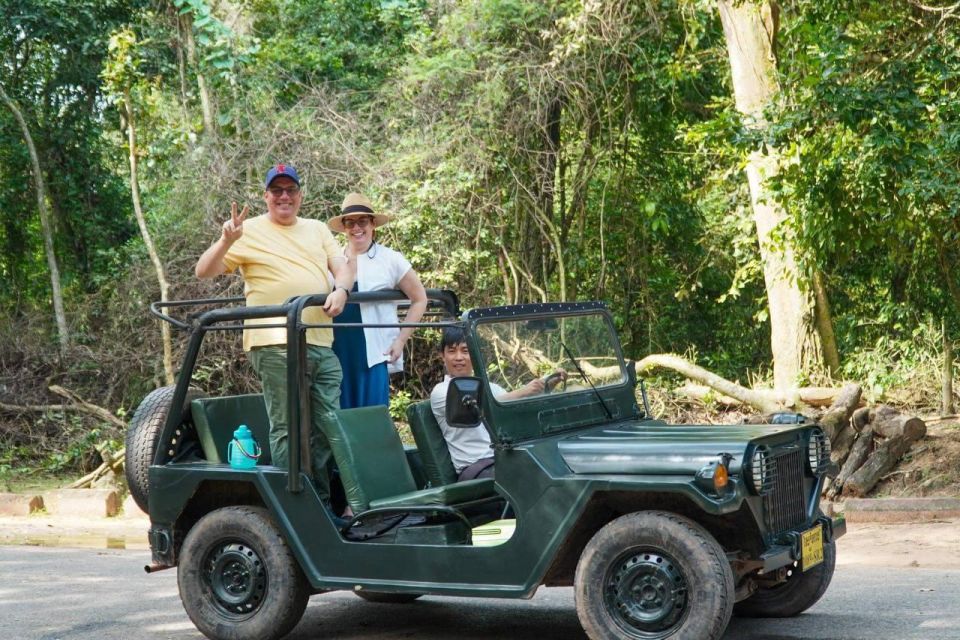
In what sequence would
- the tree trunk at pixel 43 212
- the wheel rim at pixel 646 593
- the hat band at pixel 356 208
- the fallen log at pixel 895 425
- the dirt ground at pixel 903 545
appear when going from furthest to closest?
the tree trunk at pixel 43 212 → the fallen log at pixel 895 425 → the dirt ground at pixel 903 545 → the hat band at pixel 356 208 → the wheel rim at pixel 646 593

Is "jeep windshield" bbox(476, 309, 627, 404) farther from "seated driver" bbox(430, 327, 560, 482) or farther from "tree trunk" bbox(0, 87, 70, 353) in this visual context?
"tree trunk" bbox(0, 87, 70, 353)

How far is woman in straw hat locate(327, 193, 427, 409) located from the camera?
22.3ft

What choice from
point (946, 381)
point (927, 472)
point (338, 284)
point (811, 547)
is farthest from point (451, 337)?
point (946, 381)

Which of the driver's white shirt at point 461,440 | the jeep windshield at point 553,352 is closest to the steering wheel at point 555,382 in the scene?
the jeep windshield at point 553,352

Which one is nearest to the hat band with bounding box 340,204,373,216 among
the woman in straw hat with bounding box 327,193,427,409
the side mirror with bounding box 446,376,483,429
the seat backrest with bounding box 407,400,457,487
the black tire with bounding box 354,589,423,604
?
the woman in straw hat with bounding box 327,193,427,409

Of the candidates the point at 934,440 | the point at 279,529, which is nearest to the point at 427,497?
the point at 279,529

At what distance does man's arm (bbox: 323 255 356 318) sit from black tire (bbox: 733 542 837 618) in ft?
8.77

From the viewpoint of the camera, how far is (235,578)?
21.1 ft

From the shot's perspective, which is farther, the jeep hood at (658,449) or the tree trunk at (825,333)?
the tree trunk at (825,333)

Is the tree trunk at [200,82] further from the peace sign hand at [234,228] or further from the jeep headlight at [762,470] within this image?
the jeep headlight at [762,470]

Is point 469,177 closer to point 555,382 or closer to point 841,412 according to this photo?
point 841,412

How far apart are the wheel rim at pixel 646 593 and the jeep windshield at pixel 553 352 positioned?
1.03m

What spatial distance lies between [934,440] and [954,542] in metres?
2.44

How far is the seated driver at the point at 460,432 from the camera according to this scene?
21.1 feet
